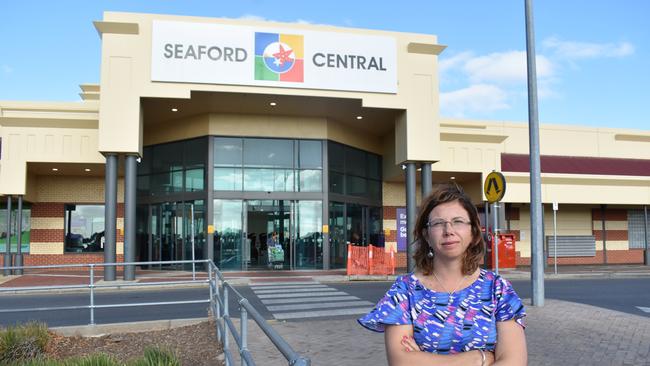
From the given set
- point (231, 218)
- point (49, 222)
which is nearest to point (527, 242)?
point (231, 218)

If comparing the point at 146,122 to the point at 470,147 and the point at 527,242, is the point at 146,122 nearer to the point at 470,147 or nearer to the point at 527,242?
the point at 470,147

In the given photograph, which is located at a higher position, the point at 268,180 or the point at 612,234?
the point at 268,180

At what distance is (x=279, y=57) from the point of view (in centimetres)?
1997

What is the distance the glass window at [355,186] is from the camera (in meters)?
24.8

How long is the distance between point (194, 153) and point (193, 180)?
110 cm

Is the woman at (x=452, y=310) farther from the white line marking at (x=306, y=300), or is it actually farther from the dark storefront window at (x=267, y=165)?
the dark storefront window at (x=267, y=165)

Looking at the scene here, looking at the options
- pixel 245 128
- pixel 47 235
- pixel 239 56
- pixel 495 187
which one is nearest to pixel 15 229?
pixel 47 235

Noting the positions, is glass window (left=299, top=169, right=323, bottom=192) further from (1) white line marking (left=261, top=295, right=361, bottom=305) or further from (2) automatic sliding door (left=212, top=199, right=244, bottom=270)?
(1) white line marking (left=261, top=295, right=361, bottom=305)

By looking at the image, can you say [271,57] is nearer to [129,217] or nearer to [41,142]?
[129,217]

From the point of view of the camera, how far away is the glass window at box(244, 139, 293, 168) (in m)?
22.9

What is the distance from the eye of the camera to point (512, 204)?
28234 millimetres

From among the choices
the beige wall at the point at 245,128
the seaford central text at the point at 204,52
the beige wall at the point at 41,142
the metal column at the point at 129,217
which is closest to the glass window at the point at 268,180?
the beige wall at the point at 245,128

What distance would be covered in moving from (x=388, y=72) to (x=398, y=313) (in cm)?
1905

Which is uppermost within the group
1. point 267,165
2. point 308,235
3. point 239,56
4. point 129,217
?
point 239,56
